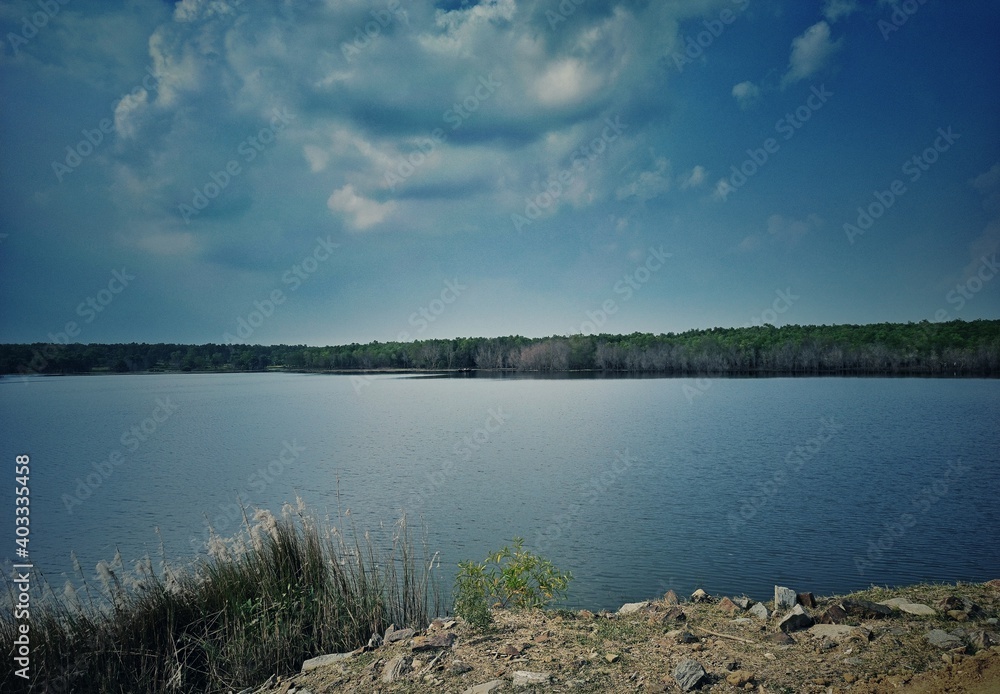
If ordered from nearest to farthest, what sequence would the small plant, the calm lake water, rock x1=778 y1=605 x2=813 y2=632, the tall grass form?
1. rock x1=778 y1=605 x2=813 y2=632
2. the tall grass
3. the small plant
4. the calm lake water

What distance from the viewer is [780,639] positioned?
658 centimetres

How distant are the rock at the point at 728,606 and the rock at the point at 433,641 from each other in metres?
3.62

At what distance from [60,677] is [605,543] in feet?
37.4

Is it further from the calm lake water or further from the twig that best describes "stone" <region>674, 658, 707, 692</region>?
the calm lake water

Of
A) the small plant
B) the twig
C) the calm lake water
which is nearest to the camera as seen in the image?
the twig

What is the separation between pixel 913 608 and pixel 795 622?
1534 mm

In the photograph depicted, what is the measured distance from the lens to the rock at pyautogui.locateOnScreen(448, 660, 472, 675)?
6516mm

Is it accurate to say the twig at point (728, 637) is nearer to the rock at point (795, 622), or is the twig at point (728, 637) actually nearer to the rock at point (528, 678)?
the rock at point (795, 622)

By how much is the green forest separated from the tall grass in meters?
106

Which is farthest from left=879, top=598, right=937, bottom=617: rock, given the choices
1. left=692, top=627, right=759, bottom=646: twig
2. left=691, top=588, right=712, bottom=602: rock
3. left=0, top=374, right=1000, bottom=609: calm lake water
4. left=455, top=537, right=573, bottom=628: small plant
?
left=455, top=537, right=573, bottom=628: small plant

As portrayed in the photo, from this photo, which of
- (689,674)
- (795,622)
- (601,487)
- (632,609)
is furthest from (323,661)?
(601,487)

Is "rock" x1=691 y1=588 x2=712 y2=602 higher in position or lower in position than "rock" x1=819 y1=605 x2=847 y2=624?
lower

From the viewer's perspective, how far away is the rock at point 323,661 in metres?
7.52

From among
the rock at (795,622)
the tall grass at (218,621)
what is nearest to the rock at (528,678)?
the rock at (795,622)
